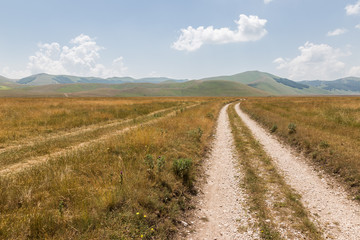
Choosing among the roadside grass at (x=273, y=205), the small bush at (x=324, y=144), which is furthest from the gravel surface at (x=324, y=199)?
the small bush at (x=324, y=144)

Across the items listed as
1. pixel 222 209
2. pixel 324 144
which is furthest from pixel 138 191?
pixel 324 144

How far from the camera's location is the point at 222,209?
5.15m

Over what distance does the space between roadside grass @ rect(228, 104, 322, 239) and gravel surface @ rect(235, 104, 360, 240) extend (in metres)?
0.34

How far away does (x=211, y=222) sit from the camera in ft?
15.3

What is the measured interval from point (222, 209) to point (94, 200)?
3586 mm

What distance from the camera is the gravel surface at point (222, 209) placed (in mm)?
4206

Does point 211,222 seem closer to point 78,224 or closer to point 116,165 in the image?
point 78,224

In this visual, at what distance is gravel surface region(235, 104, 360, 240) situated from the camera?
420 centimetres

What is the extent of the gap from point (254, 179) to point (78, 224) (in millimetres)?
5934

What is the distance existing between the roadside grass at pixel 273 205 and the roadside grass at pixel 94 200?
7.04 ft

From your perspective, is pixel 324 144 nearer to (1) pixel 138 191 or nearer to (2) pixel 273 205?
(2) pixel 273 205

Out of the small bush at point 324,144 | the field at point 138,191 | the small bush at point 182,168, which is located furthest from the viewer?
the small bush at point 324,144

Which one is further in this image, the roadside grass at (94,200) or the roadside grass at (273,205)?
the roadside grass at (273,205)

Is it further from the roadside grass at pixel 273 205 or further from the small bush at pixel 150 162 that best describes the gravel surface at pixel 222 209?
the small bush at pixel 150 162
